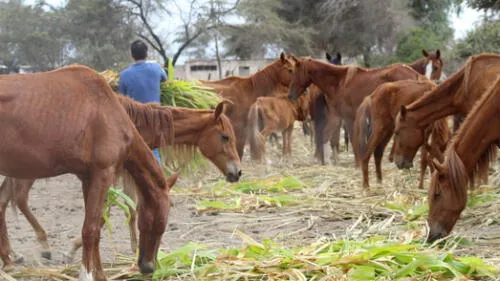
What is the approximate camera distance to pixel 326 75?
12.8 metres

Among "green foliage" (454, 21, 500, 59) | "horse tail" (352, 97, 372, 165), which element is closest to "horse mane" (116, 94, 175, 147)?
"horse tail" (352, 97, 372, 165)

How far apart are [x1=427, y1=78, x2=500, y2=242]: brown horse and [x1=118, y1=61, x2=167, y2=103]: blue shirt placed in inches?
127

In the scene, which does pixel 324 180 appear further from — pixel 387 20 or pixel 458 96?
pixel 387 20

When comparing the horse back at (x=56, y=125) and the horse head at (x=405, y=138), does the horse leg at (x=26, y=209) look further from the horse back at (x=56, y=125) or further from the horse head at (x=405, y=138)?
the horse head at (x=405, y=138)

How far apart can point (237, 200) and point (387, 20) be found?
101 ft

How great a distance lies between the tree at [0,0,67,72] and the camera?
117 feet

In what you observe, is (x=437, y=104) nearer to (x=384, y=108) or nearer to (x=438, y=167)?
(x=384, y=108)

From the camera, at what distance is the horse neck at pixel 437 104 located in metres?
8.46

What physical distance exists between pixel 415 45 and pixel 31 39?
1898cm

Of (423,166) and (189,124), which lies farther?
(423,166)

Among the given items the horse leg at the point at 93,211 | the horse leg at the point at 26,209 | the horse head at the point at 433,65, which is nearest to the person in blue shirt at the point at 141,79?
the horse leg at the point at 26,209

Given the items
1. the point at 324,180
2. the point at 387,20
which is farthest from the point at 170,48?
the point at 324,180

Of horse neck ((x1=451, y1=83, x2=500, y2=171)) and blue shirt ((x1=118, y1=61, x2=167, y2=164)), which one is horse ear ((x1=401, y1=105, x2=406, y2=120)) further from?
blue shirt ((x1=118, y1=61, x2=167, y2=164))

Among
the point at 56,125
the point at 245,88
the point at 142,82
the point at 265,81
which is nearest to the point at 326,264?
the point at 56,125
